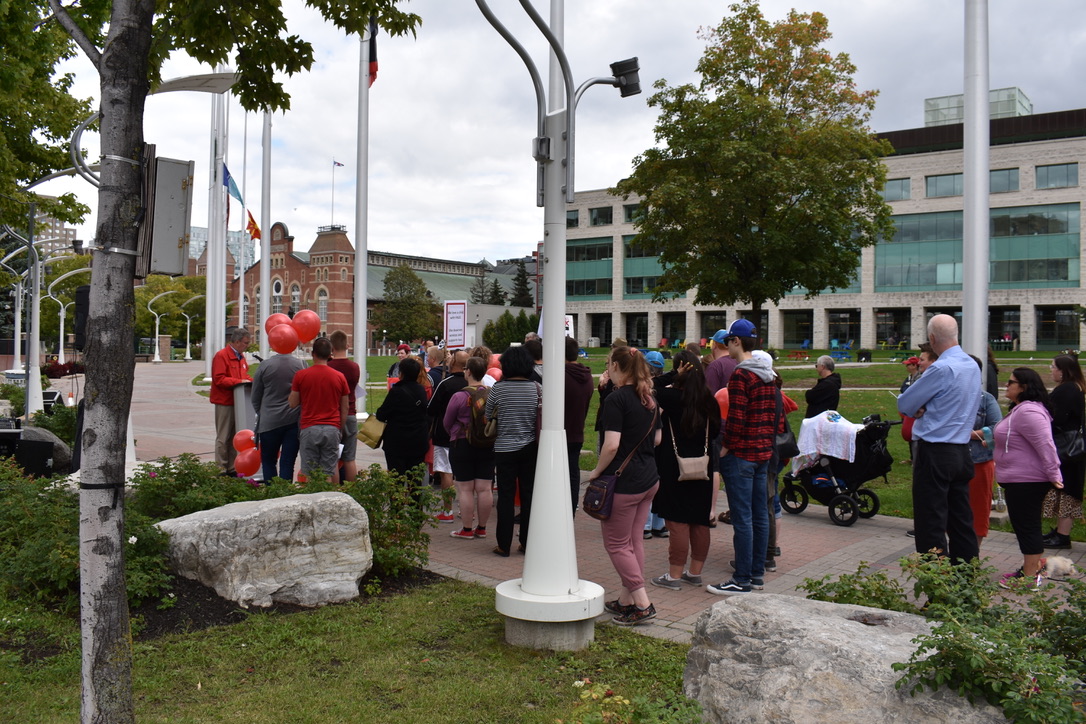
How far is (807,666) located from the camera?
11.6 feet

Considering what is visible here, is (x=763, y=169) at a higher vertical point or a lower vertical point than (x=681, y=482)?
higher

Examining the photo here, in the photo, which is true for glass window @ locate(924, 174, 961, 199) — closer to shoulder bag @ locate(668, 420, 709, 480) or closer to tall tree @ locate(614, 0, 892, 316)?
tall tree @ locate(614, 0, 892, 316)

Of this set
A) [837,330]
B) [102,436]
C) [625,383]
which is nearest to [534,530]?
[625,383]

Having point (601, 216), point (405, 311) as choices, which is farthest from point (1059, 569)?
point (405, 311)

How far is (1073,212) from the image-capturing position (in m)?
56.5

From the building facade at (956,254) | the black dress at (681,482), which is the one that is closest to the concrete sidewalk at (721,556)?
the black dress at (681,482)

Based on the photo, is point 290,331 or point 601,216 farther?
point 601,216

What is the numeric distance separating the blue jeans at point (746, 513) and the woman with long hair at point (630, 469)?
36.8 inches

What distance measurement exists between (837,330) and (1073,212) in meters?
18.1

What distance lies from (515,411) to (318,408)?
2385 mm

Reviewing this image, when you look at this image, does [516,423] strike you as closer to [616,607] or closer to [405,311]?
[616,607]

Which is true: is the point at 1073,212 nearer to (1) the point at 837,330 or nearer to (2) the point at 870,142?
(1) the point at 837,330

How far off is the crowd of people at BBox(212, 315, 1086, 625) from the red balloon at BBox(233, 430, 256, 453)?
0.68 metres

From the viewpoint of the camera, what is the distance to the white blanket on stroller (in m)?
9.27
